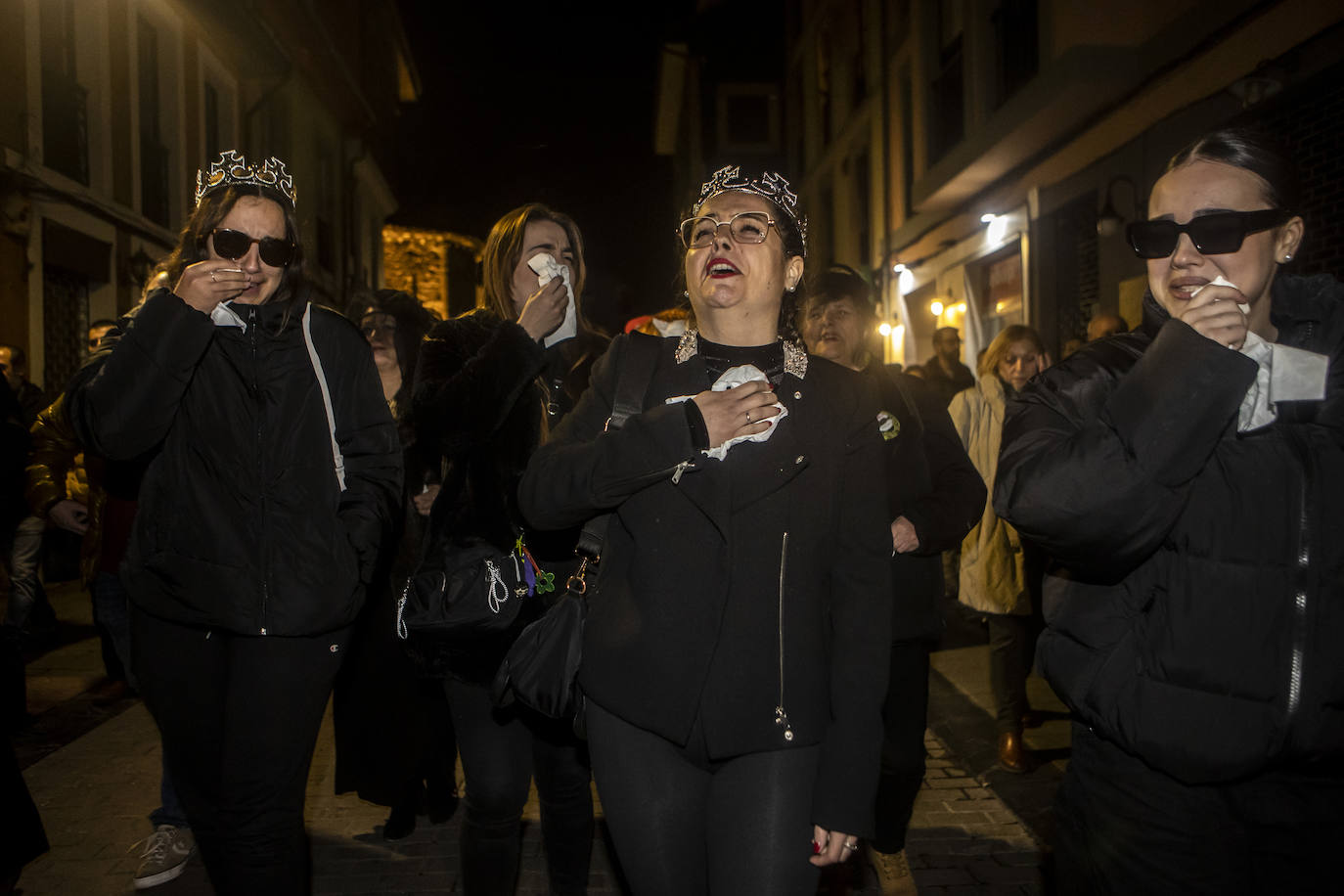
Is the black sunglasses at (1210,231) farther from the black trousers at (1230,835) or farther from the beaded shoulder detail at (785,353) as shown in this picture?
the black trousers at (1230,835)

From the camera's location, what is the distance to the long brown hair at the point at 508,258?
3.32m

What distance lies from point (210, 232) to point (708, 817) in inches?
83.6

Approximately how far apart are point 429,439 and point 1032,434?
173 centimetres

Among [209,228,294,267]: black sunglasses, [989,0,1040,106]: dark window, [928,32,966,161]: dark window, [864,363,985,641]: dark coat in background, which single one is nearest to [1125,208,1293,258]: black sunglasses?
[864,363,985,641]: dark coat in background

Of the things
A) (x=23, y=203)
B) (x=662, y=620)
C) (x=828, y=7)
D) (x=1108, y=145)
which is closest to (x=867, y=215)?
(x=828, y=7)

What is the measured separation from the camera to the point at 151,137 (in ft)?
46.2

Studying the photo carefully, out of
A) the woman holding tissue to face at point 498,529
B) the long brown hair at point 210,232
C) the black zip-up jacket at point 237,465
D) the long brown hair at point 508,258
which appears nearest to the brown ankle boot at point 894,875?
the woman holding tissue to face at point 498,529

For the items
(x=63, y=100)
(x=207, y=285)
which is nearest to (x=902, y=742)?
(x=207, y=285)

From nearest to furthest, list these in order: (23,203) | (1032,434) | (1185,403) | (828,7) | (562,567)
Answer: (1185,403)
(1032,434)
(562,567)
(23,203)
(828,7)

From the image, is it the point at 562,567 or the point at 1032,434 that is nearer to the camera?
the point at 1032,434

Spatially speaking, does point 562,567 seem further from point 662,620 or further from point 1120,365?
point 1120,365

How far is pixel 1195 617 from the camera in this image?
72.6 inches

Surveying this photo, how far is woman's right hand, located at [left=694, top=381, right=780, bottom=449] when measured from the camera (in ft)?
6.70

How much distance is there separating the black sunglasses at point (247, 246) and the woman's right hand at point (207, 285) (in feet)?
0.26
